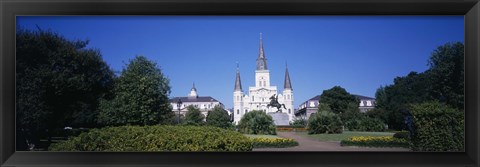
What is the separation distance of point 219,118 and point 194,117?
1.12ft

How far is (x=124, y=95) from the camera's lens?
599cm

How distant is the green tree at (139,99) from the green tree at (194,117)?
0.23m

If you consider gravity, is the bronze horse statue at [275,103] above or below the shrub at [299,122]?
above

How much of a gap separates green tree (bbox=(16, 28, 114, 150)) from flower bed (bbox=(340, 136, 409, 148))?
3.29m

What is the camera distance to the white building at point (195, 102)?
5.78m

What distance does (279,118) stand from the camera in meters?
6.33

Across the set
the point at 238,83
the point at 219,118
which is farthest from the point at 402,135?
the point at 219,118

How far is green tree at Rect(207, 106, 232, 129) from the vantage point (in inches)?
233

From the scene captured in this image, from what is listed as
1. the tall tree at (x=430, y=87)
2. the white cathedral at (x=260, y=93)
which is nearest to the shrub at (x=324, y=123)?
the white cathedral at (x=260, y=93)

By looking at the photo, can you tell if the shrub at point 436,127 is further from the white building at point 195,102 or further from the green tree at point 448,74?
the white building at point 195,102

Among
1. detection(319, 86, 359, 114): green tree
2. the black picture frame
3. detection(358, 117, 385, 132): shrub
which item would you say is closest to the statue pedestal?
detection(319, 86, 359, 114): green tree

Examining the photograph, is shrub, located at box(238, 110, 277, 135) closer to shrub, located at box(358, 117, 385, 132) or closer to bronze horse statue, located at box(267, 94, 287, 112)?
bronze horse statue, located at box(267, 94, 287, 112)
